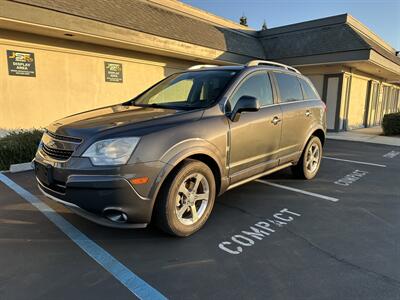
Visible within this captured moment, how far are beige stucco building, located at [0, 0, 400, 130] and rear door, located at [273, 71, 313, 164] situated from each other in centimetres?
584

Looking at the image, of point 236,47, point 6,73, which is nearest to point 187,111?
point 6,73

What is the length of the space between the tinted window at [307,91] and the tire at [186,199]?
2.81 m

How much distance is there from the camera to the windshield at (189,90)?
370 centimetres

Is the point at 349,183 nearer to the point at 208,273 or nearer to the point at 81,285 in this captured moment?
the point at 208,273

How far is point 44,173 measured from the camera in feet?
9.82

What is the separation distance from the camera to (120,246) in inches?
120

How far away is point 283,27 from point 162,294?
15.7 meters

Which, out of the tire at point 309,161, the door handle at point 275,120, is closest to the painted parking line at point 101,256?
the door handle at point 275,120

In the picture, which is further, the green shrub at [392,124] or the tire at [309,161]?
the green shrub at [392,124]

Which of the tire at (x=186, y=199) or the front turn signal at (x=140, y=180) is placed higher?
the front turn signal at (x=140, y=180)

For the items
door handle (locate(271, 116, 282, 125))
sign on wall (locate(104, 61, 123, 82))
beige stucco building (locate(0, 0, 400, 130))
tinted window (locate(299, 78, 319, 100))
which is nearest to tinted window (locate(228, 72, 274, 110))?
door handle (locate(271, 116, 282, 125))

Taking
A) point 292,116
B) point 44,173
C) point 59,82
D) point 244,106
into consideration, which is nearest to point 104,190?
point 44,173

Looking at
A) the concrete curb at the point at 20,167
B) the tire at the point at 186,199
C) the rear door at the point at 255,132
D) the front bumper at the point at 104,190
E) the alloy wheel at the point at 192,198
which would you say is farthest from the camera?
the concrete curb at the point at 20,167

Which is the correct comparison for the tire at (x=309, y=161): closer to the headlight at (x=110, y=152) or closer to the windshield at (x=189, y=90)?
the windshield at (x=189, y=90)
